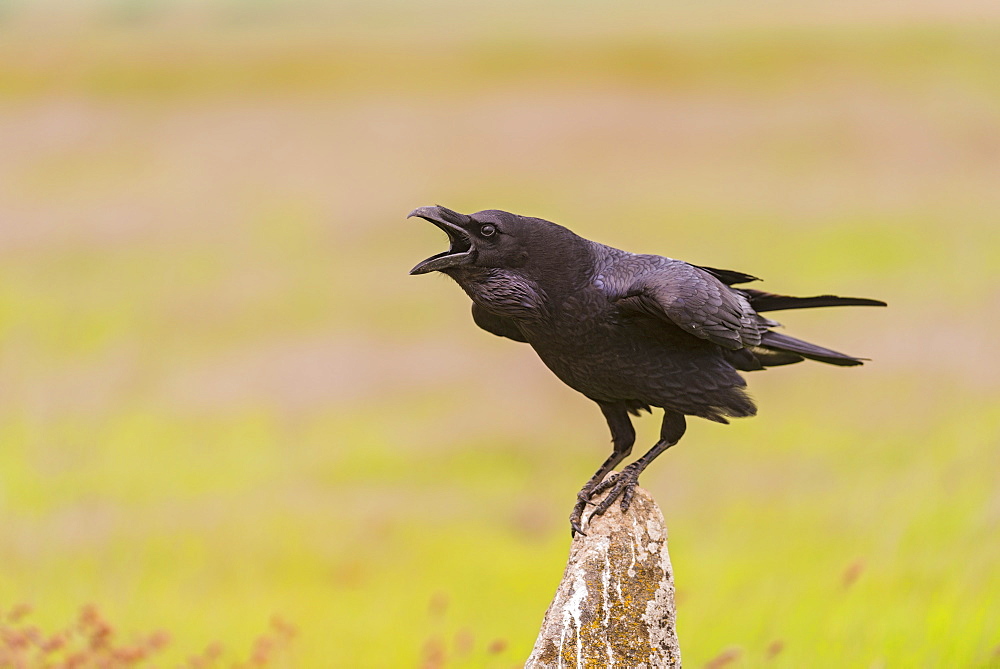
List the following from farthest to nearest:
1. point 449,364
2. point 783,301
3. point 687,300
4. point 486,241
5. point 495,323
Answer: point 449,364 < point 783,301 < point 495,323 < point 687,300 < point 486,241

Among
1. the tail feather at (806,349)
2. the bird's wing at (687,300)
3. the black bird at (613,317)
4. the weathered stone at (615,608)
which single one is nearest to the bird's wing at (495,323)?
the black bird at (613,317)

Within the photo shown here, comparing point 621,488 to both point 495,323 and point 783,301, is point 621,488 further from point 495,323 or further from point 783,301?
point 783,301

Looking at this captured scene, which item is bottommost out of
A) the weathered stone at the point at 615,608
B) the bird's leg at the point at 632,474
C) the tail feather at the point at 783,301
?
the weathered stone at the point at 615,608

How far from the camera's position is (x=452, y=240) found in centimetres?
420

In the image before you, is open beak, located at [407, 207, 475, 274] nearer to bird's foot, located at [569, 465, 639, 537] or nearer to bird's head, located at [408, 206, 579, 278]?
bird's head, located at [408, 206, 579, 278]

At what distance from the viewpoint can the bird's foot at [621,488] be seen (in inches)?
179

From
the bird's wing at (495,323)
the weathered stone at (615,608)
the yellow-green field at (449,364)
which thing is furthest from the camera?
the yellow-green field at (449,364)

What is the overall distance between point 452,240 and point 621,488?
1351 mm

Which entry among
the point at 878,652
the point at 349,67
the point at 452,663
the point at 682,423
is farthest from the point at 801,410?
the point at 349,67

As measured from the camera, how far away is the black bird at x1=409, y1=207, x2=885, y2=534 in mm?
4195

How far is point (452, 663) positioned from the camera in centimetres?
632

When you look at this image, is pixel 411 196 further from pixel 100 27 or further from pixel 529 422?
pixel 100 27

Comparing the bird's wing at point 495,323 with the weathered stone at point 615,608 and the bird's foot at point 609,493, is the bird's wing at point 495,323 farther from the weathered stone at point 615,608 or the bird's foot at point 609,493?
the weathered stone at point 615,608

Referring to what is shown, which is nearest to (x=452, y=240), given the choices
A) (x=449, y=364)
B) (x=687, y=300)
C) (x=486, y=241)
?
(x=486, y=241)
